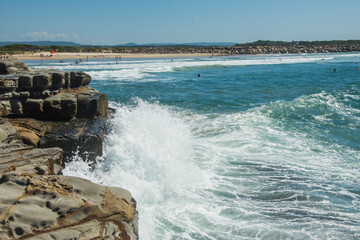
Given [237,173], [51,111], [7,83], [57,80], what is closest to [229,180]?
[237,173]

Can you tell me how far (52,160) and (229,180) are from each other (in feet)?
12.1

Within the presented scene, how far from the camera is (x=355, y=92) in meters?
18.5

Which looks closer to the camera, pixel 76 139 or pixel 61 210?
pixel 61 210

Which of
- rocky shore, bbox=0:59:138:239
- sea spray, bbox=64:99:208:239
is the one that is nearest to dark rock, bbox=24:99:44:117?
rocky shore, bbox=0:59:138:239

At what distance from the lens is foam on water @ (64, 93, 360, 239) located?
5051 millimetres

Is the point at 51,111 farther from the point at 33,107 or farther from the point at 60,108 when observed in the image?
the point at 33,107

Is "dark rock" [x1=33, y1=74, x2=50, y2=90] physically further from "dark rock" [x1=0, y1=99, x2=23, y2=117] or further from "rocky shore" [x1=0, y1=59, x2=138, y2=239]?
"dark rock" [x1=0, y1=99, x2=23, y2=117]

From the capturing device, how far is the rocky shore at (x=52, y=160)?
123 inches

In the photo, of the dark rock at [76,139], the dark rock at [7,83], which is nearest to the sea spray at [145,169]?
the dark rock at [76,139]

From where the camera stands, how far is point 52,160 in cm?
490

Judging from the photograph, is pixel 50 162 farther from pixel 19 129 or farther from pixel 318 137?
pixel 318 137

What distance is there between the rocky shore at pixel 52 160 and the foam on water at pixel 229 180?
70 centimetres

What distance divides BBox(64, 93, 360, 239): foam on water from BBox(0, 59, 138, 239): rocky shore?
70cm

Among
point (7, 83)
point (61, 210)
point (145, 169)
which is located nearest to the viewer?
point (61, 210)
